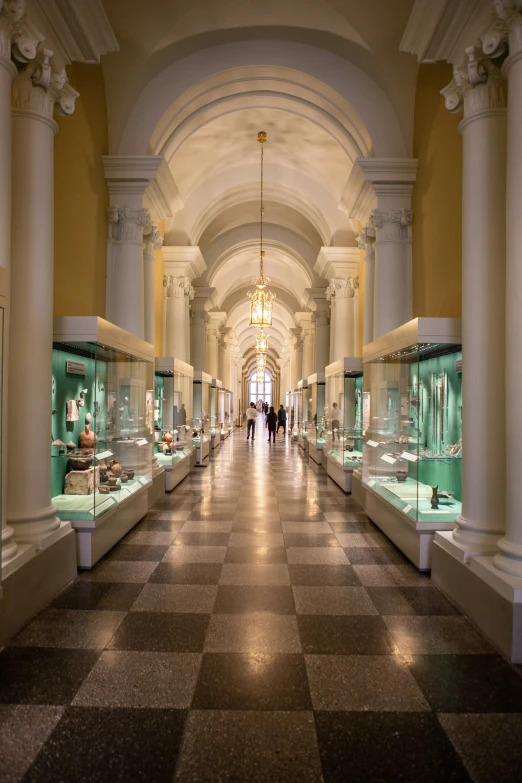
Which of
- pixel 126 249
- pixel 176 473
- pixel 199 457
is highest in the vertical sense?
pixel 126 249

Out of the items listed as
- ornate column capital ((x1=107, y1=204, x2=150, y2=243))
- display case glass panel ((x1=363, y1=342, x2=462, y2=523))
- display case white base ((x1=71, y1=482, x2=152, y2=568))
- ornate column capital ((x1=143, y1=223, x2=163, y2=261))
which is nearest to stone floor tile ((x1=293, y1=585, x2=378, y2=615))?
display case glass panel ((x1=363, y1=342, x2=462, y2=523))

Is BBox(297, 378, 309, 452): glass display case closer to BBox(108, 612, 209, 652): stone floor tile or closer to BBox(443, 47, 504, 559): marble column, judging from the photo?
BBox(443, 47, 504, 559): marble column

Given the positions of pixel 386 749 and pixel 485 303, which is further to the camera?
pixel 485 303

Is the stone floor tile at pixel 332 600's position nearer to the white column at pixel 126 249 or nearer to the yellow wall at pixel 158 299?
the white column at pixel 126 249

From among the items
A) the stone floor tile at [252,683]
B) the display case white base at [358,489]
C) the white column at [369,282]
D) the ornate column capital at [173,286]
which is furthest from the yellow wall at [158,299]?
the stone floor tile at [252,683]

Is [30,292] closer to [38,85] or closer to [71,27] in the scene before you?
[38,85]

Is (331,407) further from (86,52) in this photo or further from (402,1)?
(86,52)

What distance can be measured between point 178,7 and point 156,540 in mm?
6881

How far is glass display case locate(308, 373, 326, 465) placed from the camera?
14031 mm

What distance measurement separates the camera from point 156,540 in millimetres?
6152

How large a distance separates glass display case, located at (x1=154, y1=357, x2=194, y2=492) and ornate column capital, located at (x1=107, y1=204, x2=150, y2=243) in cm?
244

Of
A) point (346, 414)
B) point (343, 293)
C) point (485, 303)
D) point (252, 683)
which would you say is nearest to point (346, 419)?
point (346, 414)

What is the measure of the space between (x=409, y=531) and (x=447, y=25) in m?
4.50

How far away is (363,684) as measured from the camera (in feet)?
9.91
